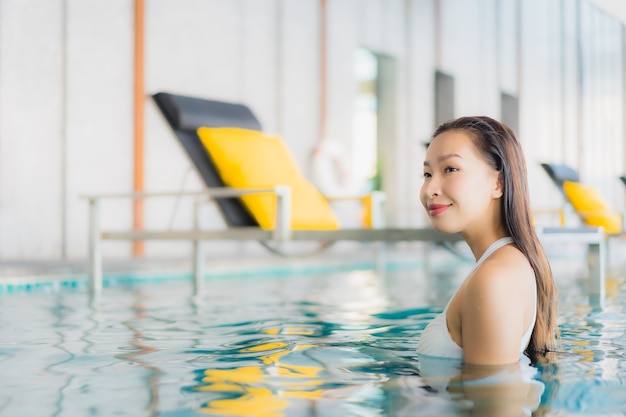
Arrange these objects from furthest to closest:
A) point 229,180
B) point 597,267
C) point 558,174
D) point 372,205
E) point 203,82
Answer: point 203,82 → point 558,174 → point 372,205 → point 229,180 → point 597,267

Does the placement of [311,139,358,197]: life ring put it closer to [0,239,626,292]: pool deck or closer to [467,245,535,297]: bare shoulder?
[0,239,626,292]: pool deck

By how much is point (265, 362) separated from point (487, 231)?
24.3 inches

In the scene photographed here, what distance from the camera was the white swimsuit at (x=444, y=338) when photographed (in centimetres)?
151

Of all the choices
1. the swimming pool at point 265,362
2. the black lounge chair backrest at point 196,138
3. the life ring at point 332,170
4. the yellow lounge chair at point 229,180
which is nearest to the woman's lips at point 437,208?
the swimming pool at point 265,362

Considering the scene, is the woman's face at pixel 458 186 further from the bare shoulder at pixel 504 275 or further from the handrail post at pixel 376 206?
the handrail post at pixel 376 206

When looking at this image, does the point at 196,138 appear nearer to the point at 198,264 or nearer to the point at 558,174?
the point at 198,264

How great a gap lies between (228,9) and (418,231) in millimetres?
4854

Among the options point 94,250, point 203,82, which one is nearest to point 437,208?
point 94,250

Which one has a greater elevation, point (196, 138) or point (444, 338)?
point (196, 138)

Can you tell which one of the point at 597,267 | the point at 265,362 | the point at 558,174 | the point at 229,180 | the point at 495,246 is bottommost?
the point at 265,362

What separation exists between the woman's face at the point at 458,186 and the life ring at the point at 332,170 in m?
6.44

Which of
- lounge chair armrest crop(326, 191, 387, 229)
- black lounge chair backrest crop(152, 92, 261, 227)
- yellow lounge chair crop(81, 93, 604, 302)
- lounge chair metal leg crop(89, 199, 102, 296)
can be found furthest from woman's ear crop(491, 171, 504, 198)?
lounge chair armrest crop(326, 191, 387, 229)

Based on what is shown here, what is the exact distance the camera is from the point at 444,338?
Result: 158 cm

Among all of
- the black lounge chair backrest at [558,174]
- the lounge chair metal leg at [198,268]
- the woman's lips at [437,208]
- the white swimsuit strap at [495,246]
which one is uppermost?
the black lounge chair backrest at [558,174]
